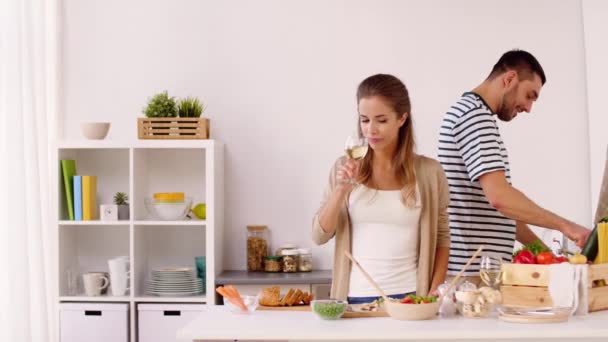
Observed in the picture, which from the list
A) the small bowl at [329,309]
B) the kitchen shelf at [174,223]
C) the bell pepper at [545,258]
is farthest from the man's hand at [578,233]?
the kitchen shelf at [174,223]

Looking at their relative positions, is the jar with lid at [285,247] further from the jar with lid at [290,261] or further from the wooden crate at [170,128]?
the wooden crate at [170,128]

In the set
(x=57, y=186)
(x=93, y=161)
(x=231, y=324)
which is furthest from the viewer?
(x=93, y=161)

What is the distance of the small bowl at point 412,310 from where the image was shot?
2625 millimetres

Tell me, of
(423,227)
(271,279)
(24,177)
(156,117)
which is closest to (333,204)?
(423,227)

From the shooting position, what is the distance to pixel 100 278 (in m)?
4.82

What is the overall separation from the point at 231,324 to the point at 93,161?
2.72 metres

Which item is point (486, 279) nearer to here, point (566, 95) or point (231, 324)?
point (231, 324)

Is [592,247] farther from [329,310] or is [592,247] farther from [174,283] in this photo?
[174,283]

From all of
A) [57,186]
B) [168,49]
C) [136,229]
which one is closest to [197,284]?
[136,229]

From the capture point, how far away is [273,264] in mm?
4871

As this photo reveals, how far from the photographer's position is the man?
312cm

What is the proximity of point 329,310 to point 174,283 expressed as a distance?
88.6 inches

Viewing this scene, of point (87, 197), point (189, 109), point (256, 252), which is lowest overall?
point (256, 252)

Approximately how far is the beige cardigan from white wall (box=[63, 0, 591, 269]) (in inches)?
74.8
